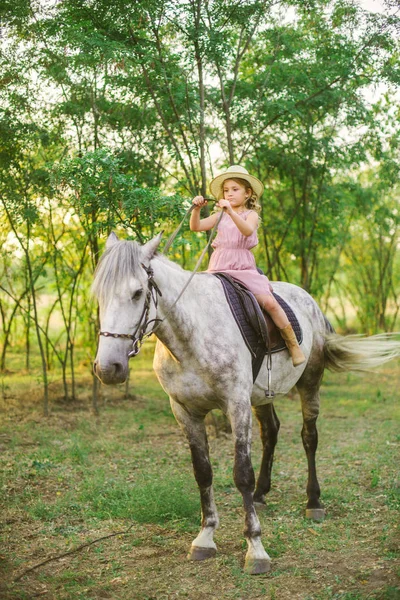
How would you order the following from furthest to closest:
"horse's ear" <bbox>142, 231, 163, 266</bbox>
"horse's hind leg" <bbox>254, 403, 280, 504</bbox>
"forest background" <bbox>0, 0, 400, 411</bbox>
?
"forest background" <bbox>0, 0, 400, 411</bbox> → "horse's hind leg" <bbox>254, 403, 280, 504</bbox> → "horse's ear" <bbox>142, 231, 163, 266</bbox>

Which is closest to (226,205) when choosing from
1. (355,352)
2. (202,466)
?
(202,466)

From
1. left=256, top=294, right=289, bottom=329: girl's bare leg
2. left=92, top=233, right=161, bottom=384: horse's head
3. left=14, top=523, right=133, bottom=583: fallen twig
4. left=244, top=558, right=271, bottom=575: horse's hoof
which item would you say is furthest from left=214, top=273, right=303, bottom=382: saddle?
left=14, top=523, right=133, bottom=583: fallen twig

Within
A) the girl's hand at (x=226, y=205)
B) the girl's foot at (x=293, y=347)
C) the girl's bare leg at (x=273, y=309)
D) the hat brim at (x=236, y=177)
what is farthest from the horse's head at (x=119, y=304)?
the girl's foot at (x=293, y=347)

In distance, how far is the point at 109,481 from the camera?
5754 mm

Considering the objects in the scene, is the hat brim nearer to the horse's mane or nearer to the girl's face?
the girl's face

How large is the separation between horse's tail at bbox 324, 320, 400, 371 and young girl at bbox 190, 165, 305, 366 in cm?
91

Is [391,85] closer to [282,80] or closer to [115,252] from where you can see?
[282,80]

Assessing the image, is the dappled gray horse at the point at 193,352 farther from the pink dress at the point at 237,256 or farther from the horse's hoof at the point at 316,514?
the horse's hoof at the point at 316,514

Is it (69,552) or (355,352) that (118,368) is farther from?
(355,352)

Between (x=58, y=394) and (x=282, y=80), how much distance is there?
596 cm

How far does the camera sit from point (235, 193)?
442 cm

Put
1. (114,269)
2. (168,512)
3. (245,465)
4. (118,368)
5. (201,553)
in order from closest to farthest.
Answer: (118,368) → (114,269) → (245,465) → (201,553) → (168,512)

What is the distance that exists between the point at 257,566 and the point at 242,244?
2209mm

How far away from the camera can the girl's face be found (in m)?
4.41
